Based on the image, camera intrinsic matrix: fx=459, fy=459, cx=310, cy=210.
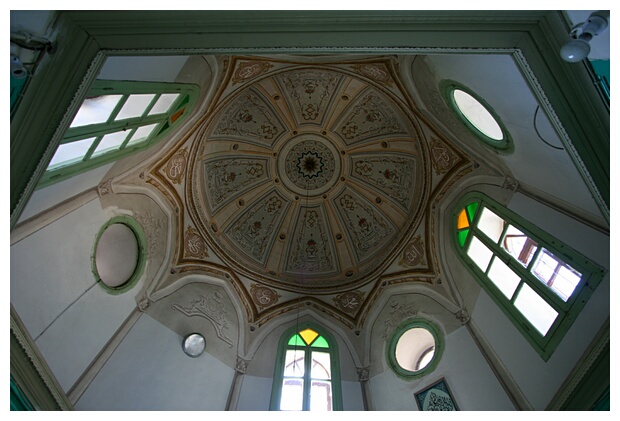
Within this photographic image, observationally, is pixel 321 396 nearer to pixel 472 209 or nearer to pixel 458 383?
pixel 458 383

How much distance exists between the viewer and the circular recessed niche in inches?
354

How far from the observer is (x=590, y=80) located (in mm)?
4078

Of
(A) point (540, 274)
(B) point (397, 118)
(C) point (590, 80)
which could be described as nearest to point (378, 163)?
(B) point (397, 118)

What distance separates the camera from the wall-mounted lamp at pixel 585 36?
140 inches

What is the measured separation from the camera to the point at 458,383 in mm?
7902

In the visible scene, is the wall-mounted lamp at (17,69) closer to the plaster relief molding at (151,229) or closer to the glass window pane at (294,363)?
the plaster relief molding at (151,229)

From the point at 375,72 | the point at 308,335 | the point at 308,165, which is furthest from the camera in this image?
the point at 308,165

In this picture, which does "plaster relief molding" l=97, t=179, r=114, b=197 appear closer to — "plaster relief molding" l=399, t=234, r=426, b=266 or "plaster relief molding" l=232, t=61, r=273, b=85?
"plaster relief molding" l=232, t=61, r=273, b=85

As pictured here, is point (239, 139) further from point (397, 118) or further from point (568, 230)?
point (568, 230)

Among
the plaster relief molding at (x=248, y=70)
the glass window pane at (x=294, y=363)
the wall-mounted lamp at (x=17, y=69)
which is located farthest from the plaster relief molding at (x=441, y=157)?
the wall-mounted lamp at (x=17, y=69)

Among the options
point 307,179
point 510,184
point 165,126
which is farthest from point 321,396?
point 165,126

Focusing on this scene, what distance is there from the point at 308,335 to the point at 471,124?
5.96 m

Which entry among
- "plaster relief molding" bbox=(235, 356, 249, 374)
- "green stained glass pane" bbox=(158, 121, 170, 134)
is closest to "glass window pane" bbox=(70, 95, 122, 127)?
"green stained glass pane" bbox=(158, 121, 170, 134)

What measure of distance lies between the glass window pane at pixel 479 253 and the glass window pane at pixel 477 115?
2.21 meters
